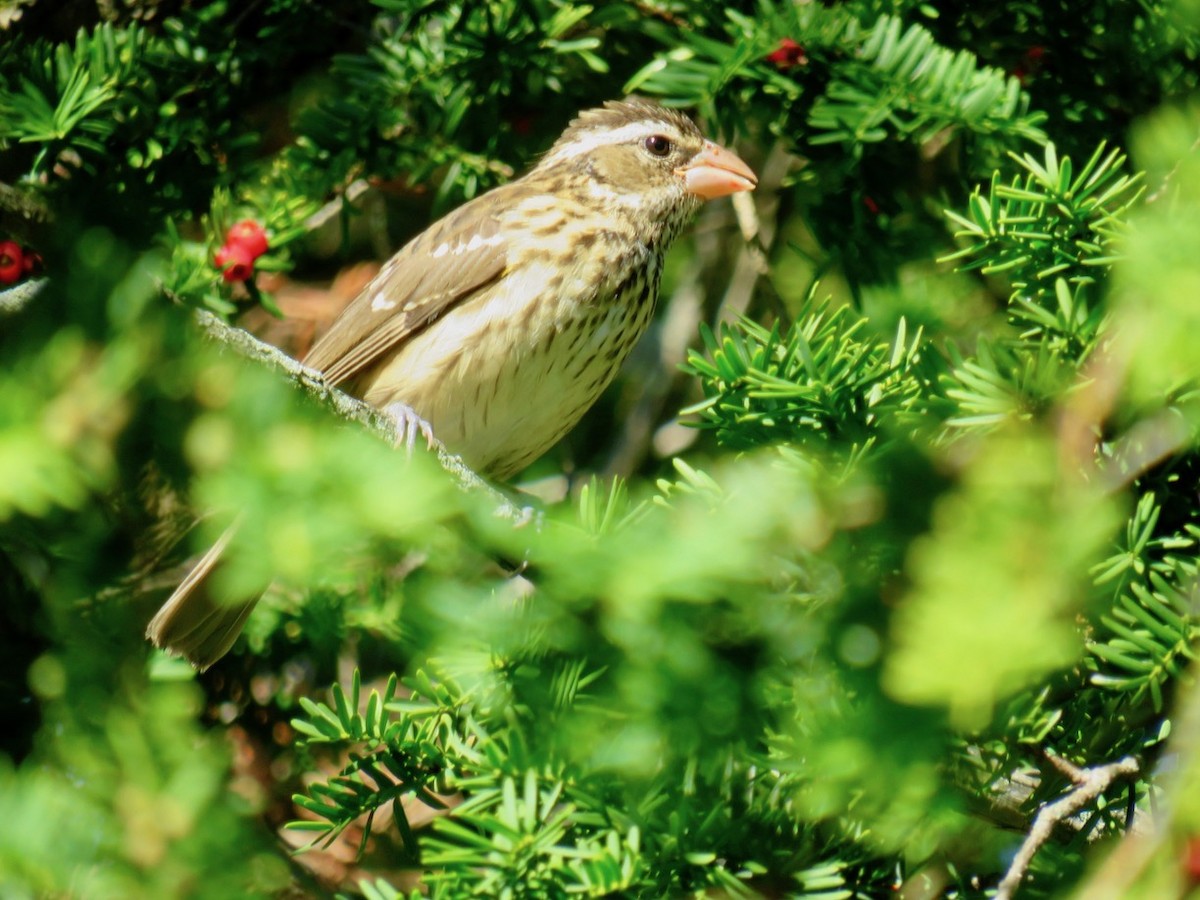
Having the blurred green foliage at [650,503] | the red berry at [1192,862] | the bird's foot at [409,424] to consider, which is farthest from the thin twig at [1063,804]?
the bird's foot at [409,424]

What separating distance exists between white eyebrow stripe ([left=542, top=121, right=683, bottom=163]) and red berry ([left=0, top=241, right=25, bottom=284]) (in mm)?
1391

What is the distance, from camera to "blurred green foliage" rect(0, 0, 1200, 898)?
3.34ft

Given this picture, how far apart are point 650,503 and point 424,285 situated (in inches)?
76.6

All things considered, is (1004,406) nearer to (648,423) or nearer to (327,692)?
(327,692)

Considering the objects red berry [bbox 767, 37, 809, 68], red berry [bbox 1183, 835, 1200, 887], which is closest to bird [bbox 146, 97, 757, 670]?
red berry [bbox 767, 37, 809, 68]

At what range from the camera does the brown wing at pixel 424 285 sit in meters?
3.31

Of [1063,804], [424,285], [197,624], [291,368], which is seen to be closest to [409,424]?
[424,285]

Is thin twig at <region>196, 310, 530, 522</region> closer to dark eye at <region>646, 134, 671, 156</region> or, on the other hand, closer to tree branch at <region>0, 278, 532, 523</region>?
tree branch at <region>0, 278, 532, 523</region>

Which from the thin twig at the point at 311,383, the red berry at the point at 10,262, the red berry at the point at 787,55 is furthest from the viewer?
the red berry at the point at 10,262

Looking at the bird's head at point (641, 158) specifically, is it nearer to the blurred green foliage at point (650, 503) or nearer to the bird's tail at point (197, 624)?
the blurred green foliage at point (650, 503)

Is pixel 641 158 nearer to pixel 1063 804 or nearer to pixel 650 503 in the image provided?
pixel 650 503

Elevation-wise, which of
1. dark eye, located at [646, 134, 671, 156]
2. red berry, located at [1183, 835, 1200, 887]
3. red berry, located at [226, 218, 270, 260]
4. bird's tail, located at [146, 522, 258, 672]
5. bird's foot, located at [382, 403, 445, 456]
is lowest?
bird's tail, located at [146, 522, 258, 672]

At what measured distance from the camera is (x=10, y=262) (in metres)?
2.76

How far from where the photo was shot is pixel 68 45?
290cm
